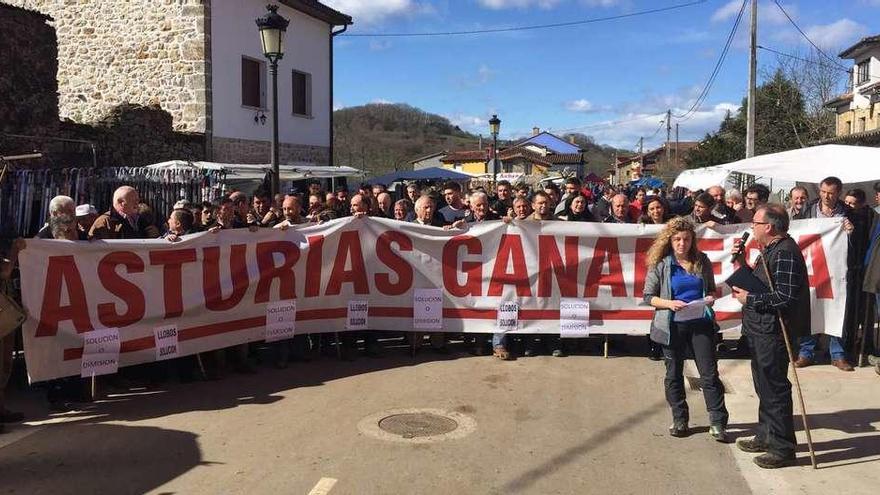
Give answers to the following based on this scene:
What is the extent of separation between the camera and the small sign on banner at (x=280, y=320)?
731 cm

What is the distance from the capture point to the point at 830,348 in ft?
24.6

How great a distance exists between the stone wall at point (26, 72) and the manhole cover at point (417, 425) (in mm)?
10732

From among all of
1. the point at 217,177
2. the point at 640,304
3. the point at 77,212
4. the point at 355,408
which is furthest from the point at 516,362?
the point at 217,177

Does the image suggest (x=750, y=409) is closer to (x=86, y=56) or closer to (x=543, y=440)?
(x=543, y=440)

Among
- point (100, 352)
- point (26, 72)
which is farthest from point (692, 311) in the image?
point (26, 72)

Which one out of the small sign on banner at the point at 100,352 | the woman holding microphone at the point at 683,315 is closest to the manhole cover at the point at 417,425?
the woman holding microphone at the point at 683,315

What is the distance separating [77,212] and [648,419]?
19.1 feet

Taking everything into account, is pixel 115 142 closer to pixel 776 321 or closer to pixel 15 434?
pixel 15 434

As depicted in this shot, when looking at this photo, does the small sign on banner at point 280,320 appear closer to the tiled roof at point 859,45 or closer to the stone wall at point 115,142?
the stone wall at point 115,142

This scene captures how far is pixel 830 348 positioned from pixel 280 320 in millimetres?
6129

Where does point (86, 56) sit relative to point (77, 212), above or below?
above

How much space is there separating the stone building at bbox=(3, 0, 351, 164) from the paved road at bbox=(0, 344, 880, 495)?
42.3ft

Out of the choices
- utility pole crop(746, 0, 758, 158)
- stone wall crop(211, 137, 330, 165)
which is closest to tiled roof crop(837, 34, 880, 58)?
utility pole crop(746, 0, 758, 158)

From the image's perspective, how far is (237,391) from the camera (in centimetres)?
646
